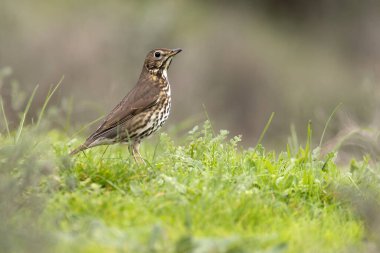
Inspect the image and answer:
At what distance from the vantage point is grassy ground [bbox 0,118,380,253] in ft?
16.7

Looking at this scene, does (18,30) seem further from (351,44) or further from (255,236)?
(255,236)

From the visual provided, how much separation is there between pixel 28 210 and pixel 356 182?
2.64 meters

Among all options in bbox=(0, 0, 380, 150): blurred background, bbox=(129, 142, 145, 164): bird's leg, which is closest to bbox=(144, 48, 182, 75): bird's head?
bbox=(129, 142, 145, 164): bird's leg

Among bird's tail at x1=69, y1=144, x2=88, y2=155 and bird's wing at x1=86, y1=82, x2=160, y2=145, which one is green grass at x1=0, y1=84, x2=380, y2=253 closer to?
bird's tail at x1=69, y1=144, x2=88, y2=155

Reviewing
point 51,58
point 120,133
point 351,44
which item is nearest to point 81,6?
point 51,58

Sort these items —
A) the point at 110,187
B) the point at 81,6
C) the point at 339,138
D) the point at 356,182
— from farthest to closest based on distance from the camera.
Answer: the point at 81,6
the point at 339,138
the point at 356,182
the point at 110,187

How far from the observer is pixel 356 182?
22.5ft

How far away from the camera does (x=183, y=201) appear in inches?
232

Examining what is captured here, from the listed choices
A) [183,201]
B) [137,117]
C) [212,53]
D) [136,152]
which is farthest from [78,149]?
[212,53]

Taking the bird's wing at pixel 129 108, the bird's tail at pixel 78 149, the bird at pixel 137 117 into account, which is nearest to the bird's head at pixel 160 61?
the bird at pixel 137 117

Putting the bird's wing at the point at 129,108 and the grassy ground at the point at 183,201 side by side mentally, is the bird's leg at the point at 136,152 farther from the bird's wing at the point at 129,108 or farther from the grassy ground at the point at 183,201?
the bird's wing at the point at 129,108

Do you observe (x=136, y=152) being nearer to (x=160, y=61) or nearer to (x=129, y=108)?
(x=129, y=108)

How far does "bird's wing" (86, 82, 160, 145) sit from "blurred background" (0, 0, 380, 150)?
5.96 metres

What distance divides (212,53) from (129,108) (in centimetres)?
1460
